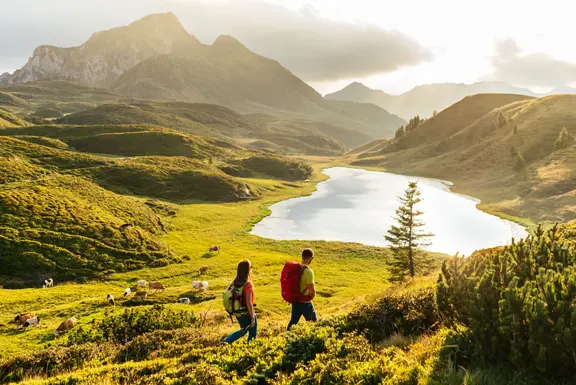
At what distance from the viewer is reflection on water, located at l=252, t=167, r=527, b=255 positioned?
69875mm

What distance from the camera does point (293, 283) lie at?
12.7 metres

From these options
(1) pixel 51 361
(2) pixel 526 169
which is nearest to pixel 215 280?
(1) pixel 51 361

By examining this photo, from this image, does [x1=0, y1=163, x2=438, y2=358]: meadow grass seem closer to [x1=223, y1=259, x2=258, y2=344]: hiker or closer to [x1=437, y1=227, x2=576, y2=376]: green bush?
[x1=223, y1=259, x2=258, y2=344]: hiker

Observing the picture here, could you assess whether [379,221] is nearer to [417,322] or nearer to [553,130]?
[417,322]

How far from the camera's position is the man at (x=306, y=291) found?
12.6m

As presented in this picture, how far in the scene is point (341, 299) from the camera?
34219mm

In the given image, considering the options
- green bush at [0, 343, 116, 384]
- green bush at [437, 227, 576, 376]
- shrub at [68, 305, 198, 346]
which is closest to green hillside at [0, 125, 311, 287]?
shrub at [68, 305, 198, 346]

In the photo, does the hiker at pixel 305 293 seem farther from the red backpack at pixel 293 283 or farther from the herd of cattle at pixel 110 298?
the herd of cattle at pixel 110 298

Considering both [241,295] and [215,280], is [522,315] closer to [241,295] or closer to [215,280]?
[241,295]

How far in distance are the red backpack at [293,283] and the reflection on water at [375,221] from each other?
5666cm

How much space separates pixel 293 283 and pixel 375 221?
77442mm

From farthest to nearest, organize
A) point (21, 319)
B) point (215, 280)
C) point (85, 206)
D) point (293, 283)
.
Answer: point (85, 206), point (215, 280), point (21, 319), point (293, 283)

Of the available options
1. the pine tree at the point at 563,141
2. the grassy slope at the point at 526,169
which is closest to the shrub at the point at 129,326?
the grassy slope at the point at 526,169

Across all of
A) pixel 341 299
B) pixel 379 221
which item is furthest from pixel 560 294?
pixel 379 221
